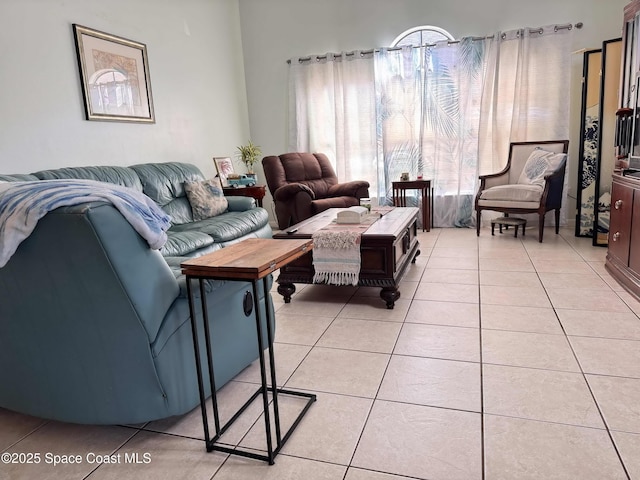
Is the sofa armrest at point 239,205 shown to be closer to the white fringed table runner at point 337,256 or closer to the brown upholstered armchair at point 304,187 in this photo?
the brown upholstered armchair at point 304,187

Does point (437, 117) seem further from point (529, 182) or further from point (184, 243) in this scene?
point (184, 243)

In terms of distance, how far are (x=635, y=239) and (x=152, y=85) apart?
164 inches

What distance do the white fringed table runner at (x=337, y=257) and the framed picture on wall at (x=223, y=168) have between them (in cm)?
263

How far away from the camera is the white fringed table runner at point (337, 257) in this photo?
8.81 feet

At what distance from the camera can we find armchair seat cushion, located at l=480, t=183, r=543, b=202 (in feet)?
13.7

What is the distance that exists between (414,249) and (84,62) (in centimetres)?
301

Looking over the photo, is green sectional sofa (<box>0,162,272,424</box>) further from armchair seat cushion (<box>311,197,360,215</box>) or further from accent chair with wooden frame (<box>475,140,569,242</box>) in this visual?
accent chair with wooden frame (<box>475,140,569,242</box>)

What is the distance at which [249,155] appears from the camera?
17.8 ft

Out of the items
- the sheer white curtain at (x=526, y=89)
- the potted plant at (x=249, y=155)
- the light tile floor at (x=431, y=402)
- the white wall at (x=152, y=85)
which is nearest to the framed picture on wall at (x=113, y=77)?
the white wall at (x=152, y=85)

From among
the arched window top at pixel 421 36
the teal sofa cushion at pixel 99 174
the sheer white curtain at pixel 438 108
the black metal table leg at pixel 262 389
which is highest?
the arched window top at pixel 421 36

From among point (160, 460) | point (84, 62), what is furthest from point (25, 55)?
point (160, 460)

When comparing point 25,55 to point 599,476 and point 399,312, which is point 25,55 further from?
point 599,476

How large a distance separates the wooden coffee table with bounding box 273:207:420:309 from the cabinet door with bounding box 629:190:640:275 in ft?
4.50

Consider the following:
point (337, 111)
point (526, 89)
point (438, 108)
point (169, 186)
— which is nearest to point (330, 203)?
point (337, 111)
